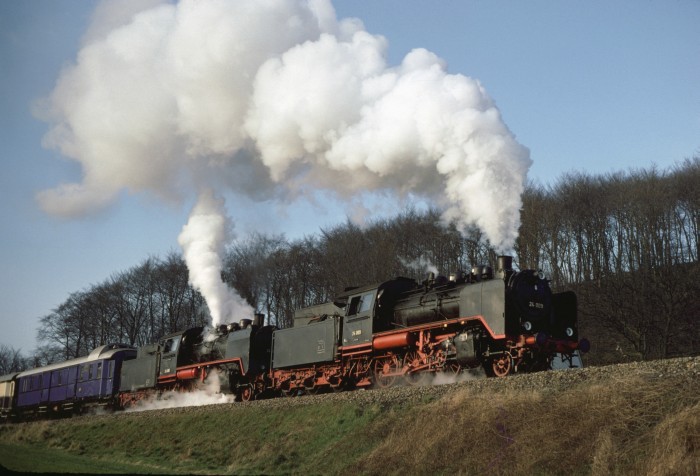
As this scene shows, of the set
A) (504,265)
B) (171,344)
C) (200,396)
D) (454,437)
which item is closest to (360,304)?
(504,265)

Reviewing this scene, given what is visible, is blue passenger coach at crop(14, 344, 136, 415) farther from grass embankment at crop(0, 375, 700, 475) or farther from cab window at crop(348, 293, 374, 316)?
cab window at crop(348, 293, 374, 316)

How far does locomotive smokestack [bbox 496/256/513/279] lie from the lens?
17062 millimetres

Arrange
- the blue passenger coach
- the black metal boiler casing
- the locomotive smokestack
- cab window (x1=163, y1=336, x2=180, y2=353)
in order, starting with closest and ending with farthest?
the black metal boiler casing → the locomotive smokestack → cab window (x1=163, y1=336, x2=180, y2=353) → the blue passenger coach

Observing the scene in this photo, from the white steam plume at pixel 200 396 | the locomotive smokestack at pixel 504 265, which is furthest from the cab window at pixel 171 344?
the locomotive smokestack at pixel 504 265

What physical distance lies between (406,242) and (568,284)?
10437mm

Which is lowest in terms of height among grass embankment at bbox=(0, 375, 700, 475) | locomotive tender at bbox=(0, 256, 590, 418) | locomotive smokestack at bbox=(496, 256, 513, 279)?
grass embankment at bbox=(0, 375, 700, 475)

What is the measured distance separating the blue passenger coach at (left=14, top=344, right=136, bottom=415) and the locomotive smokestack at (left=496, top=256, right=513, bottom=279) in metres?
21.6

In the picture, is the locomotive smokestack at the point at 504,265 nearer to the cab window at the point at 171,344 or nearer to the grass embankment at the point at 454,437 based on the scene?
the grass embankment at the point at 454,437

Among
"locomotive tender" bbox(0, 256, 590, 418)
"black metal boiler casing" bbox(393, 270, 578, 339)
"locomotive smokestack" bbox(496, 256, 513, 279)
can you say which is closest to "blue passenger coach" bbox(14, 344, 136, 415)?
"locomotive tender" bbox(0, 256, 590, 418)

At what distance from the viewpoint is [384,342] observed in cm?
1914

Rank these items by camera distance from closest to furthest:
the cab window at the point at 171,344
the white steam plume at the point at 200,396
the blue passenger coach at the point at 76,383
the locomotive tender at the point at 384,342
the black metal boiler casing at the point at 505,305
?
the black metal boiler casing at the point at 505,305
the locomotive tender at the point at 384,342
the white steam plume at the point at 200,396
the cab window at the point at 171,344
the blue passenger coach at the point at 76,383

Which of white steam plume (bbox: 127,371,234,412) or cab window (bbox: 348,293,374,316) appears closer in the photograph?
cab window (bbox: 348,293,374,316)

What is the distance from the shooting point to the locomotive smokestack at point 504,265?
17.1m

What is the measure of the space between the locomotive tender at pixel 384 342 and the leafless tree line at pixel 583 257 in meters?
7.86
